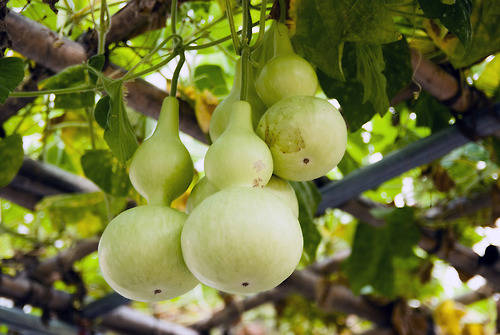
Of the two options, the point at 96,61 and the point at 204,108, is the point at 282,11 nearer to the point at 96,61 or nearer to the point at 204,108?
the point at 96,61

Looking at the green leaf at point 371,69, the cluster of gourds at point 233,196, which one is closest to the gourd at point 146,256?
the cluster of gourds at point 233,196

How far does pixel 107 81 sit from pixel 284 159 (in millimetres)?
269

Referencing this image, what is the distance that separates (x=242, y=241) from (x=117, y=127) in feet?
0.96

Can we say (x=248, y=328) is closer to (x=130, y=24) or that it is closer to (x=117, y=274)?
(x=130, y=24)

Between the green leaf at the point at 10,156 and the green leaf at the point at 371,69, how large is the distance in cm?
55

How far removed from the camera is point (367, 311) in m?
2.35

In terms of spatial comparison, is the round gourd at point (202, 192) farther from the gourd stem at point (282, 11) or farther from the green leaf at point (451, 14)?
the green leaf at point (451, 14)

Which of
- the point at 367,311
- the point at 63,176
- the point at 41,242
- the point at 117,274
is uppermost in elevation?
the point at 117,274

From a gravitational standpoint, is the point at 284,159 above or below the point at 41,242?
above

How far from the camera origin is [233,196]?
518mm

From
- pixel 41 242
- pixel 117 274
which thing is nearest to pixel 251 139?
pixel 117 274

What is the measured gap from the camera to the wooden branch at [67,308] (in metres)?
1.84

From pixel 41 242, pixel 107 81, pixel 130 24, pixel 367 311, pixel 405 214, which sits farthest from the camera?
pixel 367 311

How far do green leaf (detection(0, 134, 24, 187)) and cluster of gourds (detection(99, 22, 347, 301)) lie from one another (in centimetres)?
41
